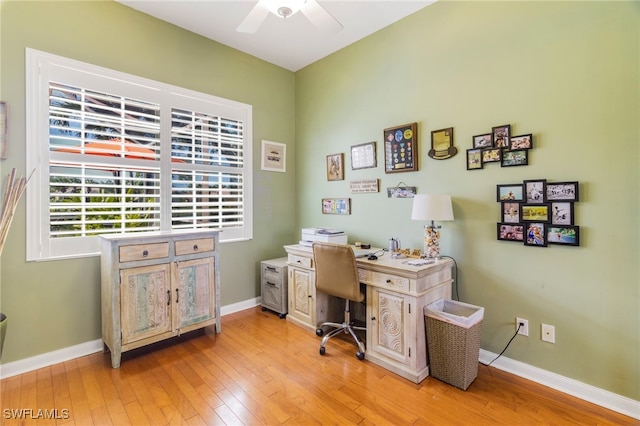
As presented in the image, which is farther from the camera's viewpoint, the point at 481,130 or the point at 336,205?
the point at 336,205

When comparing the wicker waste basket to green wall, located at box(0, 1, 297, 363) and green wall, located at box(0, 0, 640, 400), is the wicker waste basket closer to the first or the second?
green wall, located at box(0, 0, 640, 400)

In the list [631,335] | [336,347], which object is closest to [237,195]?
[336,347]

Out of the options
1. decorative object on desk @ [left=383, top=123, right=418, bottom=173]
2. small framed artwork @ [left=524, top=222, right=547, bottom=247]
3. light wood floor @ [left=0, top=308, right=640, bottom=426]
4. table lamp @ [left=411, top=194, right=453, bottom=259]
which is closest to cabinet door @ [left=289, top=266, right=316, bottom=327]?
light wood floor @ [left=0, top=308, right=640, bottom=426]

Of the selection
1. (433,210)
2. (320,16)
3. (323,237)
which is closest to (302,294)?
(323,237)

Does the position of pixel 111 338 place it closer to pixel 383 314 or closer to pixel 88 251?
pixel 88 251

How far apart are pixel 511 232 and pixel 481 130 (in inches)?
31.8

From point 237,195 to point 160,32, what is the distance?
5.67 ft

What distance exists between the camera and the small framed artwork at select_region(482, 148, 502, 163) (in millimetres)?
2230

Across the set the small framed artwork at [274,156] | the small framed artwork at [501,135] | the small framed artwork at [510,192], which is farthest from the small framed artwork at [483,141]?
the small framed artwork at [274,156]

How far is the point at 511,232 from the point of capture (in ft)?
7.17

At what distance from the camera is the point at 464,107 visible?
7.96 feet

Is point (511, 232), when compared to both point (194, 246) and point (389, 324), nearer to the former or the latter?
point (389, 324)

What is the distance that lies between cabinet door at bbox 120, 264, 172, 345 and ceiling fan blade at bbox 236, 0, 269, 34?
1.96m

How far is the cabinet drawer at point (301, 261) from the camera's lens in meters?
2.93
